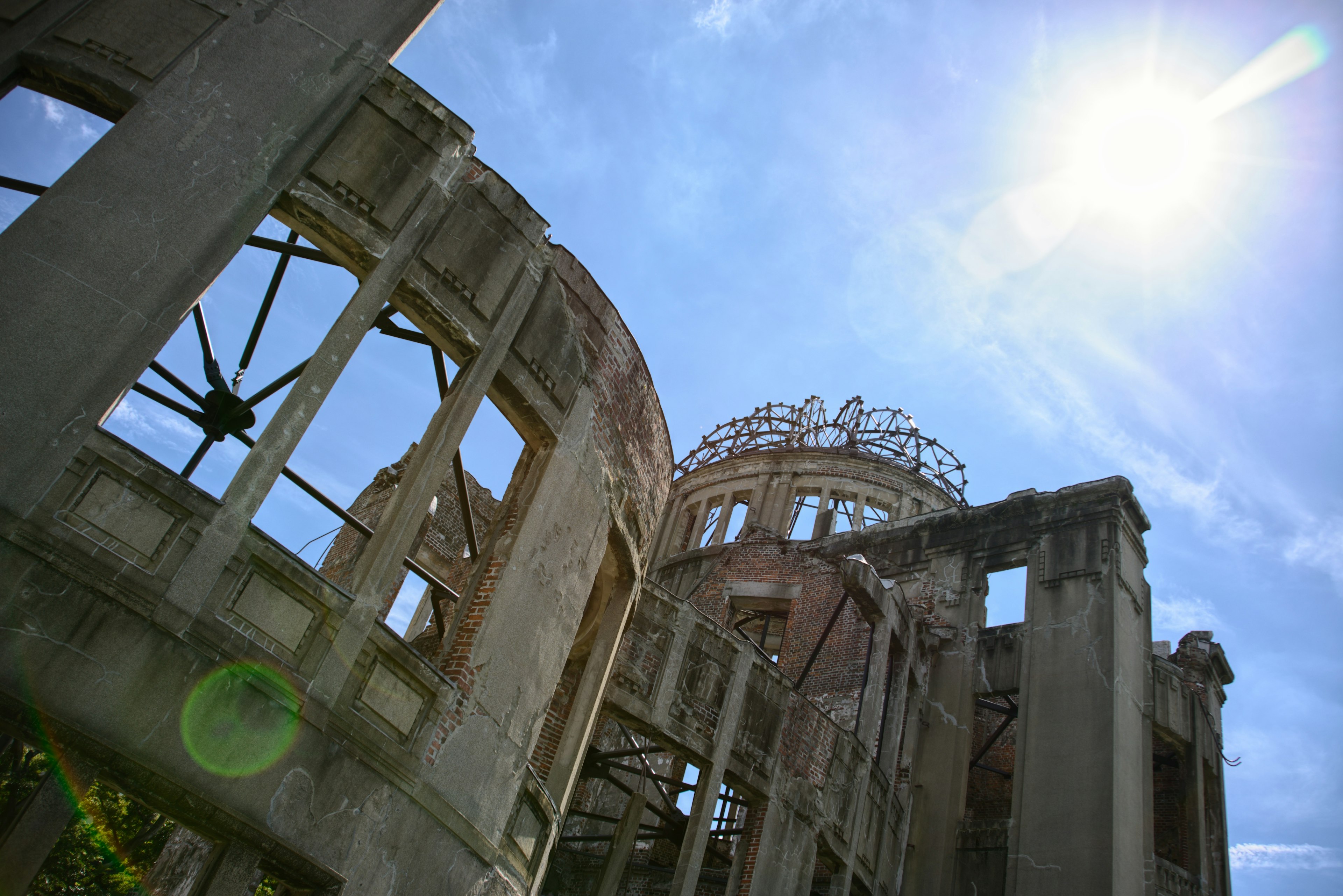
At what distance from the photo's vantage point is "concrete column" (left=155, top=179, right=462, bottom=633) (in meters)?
6.10

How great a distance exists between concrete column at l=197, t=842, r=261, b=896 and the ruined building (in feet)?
0.09

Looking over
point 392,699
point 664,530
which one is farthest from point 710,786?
point 664,530

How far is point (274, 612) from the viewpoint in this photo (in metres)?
6.57

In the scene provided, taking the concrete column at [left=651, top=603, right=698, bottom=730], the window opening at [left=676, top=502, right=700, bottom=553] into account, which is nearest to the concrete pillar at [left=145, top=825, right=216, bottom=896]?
the concrete column at [left=651, top=603, right=698, bottom=730]

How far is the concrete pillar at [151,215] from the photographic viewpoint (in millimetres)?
5891

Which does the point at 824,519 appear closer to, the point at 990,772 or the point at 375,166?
the point at 990,772

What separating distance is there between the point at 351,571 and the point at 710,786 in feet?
22.0

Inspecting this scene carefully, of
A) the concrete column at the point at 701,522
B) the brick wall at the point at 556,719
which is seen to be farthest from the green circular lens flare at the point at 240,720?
the concrete column at the point at 701,522

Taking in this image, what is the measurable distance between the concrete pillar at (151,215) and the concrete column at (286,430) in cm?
89

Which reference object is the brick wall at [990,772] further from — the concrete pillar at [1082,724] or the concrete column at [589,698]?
the concrete column at [589,698]

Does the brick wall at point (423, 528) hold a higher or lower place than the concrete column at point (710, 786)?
higher

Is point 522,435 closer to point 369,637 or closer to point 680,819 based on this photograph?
point 369,637

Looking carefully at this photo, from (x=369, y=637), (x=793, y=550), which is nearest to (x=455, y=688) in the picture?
(x=369, y=637)

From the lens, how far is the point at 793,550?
20.6 metres
